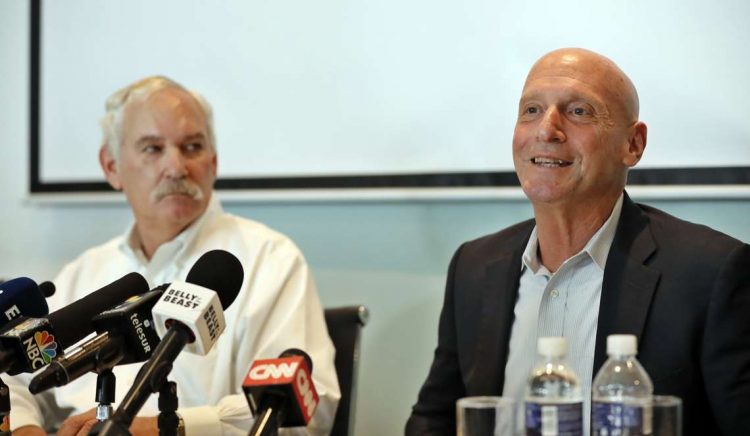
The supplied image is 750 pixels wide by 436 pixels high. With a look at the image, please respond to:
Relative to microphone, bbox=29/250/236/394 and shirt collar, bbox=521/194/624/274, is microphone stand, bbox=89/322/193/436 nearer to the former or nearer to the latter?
microphone, bbox=29/250/236/394

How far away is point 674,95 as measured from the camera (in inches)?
109

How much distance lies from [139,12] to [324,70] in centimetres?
77

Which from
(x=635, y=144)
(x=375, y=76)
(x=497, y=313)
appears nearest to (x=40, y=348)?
(x=497, y=313)

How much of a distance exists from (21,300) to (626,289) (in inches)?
49.2

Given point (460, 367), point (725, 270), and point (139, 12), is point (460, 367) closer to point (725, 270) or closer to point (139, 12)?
point (725, 270)

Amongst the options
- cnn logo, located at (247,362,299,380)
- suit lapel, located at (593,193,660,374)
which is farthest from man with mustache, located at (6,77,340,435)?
cnn logo, located at (247,362,299,380)

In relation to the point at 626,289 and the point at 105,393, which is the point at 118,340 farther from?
the point at 626,289

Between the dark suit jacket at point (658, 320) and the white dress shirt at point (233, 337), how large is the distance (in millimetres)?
432

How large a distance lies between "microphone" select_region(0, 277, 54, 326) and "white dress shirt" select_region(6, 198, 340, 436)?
0.69 meters

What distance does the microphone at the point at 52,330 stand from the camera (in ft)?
5.74

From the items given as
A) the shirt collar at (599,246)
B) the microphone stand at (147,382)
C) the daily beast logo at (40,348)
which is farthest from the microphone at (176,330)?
the shirt collar at (599,246)

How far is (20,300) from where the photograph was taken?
193cm

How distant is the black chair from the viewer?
9.20ft

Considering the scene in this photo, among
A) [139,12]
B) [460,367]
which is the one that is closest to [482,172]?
[460,367]
